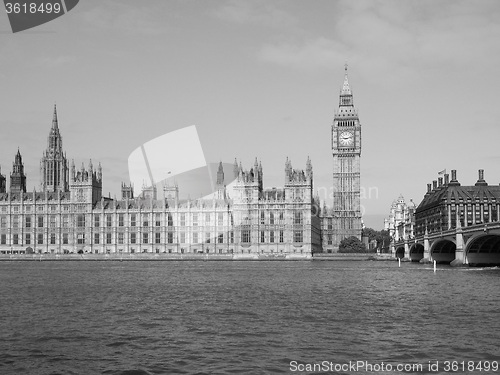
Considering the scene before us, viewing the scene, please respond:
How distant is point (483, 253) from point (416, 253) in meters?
39.9

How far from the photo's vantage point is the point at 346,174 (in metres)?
177

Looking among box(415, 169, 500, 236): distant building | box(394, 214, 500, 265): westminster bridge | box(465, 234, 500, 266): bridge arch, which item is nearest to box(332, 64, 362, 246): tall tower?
box(415, 169, 500, 236): distant building

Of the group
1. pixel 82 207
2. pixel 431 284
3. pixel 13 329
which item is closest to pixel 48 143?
pixel 82 207

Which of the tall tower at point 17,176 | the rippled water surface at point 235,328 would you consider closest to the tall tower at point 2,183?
the tall tower at point 17,176

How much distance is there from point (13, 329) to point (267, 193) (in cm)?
12629

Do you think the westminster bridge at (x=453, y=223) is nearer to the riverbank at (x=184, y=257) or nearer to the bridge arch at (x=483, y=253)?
the bridge arch at (x=483, y=253)

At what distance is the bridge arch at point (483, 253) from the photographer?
90.9 m

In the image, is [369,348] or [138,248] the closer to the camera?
[369,348]

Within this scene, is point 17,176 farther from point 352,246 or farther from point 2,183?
point 352,246

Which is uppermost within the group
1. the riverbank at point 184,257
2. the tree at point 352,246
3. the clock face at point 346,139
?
the clock face at point 346,139

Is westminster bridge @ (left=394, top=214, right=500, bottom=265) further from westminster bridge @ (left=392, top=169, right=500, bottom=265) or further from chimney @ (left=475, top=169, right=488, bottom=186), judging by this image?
chimney @ (left=475, top=169, right=488, bottom=186)

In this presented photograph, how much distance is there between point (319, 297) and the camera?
47.4 metres

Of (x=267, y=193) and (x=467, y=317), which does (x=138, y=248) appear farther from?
(x=467, y=317)

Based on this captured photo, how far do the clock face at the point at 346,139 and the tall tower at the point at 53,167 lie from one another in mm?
69442
